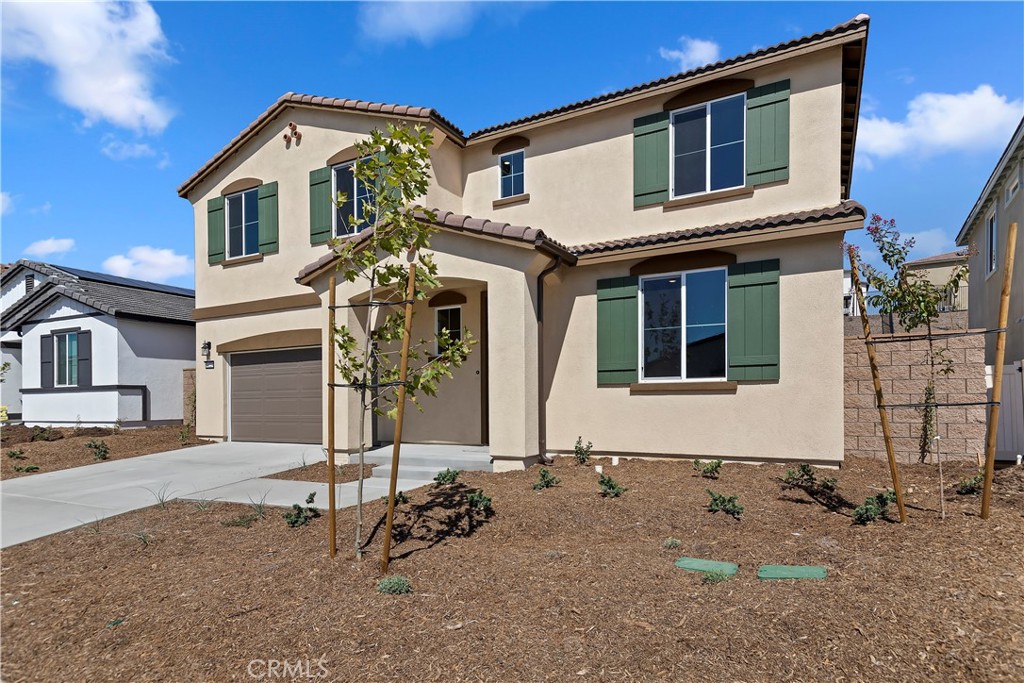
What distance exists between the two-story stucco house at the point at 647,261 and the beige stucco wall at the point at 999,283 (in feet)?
13.5

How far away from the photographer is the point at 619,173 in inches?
375

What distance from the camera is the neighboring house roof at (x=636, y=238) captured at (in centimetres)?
747

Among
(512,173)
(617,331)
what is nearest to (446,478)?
(617,331)

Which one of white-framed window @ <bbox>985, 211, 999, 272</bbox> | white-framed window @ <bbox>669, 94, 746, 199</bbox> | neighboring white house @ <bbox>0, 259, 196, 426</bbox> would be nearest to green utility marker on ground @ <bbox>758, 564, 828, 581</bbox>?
white-framed window @ <bbox>669, 94, 746, 199</bbox>

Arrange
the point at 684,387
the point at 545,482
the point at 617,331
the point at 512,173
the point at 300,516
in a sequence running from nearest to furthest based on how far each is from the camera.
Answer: the point at 300,516 → the point at 545,482 → the point at 684,387 → the point at 617,331 → the point at 512,173

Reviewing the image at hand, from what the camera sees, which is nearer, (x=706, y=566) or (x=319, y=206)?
(x=706, y=566)

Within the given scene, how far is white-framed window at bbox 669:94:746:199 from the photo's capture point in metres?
8.58

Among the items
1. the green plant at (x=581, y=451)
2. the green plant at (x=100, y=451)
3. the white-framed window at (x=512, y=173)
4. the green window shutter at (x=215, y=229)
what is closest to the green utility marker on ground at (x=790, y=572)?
the green plant at (x=581, y=451)

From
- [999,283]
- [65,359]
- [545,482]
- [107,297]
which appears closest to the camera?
[545,482]

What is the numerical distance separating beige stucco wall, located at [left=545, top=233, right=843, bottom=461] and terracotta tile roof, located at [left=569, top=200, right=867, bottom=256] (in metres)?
0.34

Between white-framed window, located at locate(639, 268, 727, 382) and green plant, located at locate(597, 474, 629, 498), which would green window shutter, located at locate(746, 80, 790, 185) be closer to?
white-framed window, located at locate(639, 268, 727, 382)

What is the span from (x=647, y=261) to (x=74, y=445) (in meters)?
13.2

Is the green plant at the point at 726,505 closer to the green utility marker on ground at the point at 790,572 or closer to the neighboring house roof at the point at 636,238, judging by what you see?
the green utility marker on ground at the point at 790,572

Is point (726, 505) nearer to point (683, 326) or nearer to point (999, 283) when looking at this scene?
point (683, 326)
